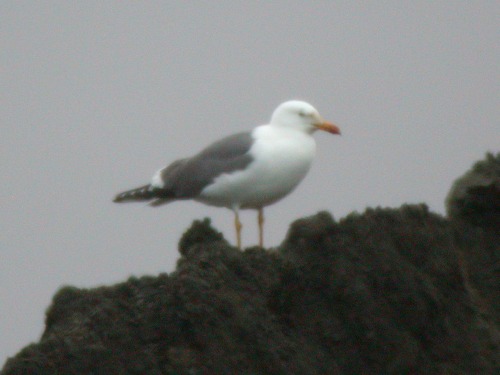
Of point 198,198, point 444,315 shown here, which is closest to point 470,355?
point 444,315

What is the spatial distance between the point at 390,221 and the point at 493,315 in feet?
2.54

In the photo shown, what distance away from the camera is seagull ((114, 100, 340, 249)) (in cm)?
1033

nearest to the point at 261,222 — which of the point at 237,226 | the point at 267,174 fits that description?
the point at 237,226

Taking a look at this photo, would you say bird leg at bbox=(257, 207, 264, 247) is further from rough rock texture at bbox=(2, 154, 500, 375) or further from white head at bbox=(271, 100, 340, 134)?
rough rock texture at bbox=(2, 154, 500, 375)

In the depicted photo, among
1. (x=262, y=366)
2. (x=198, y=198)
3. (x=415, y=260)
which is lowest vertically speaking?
(x=262, y=366)

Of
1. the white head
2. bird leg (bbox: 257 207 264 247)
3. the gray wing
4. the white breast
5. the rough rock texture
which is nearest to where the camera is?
the rough rock texture

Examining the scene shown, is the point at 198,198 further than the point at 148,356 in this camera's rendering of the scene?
Yes

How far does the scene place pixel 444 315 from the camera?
5730 mm

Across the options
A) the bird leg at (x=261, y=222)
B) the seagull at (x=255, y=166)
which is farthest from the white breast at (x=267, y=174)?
the bird leg at (x=261, y=222)

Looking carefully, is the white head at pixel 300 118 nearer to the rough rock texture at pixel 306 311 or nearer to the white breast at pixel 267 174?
the white breast at pixel 267 174

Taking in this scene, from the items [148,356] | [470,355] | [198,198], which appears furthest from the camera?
[198,198]

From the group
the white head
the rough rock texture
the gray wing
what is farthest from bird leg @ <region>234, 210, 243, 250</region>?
the rough rock texture

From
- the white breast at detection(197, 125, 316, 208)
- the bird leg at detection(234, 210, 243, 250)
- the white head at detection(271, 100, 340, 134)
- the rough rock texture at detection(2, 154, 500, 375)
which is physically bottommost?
the rough rock texture at detection(2, 154, 500, 375)

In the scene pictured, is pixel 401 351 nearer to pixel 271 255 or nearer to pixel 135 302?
pixel 271 255
